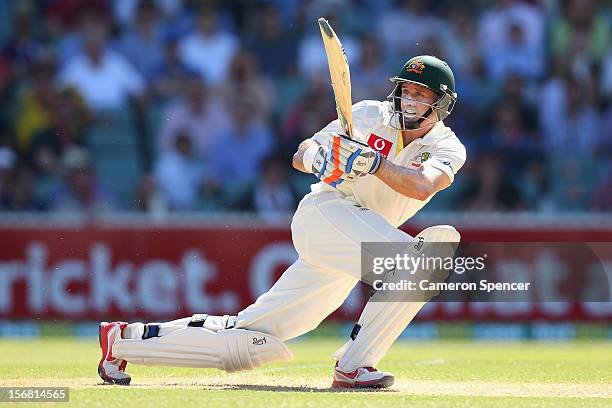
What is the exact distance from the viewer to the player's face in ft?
20.2

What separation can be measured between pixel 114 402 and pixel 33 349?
4325 mm

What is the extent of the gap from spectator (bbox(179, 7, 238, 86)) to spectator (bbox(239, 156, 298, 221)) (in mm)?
1572

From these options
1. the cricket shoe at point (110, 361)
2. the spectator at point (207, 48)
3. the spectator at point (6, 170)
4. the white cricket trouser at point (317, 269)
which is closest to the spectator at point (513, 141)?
Answer: the spectator at point (207, 48)

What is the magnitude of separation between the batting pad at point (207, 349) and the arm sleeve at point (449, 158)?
1.16 meters

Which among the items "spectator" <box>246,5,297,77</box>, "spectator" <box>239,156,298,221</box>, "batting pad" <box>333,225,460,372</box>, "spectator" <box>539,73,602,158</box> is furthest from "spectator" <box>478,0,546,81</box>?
"batting pad" <box>333,225,460,372</box>

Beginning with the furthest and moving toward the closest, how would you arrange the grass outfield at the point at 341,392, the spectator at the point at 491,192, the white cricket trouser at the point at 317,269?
1. the spectator at the point at 491,192
2. the white cricket trouser at the point at 317,269
3. the grass outfield at the point at 341,392

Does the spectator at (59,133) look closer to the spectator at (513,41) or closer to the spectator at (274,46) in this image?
the spectator at (274,46)

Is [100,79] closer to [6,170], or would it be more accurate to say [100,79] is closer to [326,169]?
[6,170]

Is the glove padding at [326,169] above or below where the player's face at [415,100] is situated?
below

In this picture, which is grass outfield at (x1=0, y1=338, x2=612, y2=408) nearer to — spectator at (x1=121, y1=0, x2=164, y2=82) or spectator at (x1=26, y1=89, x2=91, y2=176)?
spectator at (x1=26, y1=89, x2=91, y2=176)

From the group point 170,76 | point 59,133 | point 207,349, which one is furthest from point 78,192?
point 207,349

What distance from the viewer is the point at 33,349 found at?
9.38m

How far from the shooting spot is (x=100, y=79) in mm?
12719

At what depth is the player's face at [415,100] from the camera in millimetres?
6164
